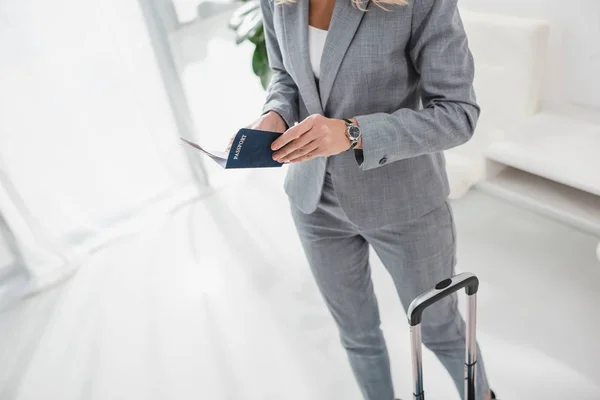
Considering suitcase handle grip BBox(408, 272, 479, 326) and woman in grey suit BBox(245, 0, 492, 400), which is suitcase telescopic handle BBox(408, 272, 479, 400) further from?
woman in grey suit BBox(245, 0, 492, 400)

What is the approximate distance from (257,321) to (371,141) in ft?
4.21

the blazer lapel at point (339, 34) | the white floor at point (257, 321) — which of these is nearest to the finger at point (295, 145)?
the blazer lapel at point (339, 34)

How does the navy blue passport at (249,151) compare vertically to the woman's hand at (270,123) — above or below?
above

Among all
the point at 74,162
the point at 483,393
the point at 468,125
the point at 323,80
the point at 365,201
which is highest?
the point at 323,80

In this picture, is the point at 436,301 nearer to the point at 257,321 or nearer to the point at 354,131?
the point at 354,131

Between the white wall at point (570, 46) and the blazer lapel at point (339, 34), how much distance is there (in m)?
1.31

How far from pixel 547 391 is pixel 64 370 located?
1.72m

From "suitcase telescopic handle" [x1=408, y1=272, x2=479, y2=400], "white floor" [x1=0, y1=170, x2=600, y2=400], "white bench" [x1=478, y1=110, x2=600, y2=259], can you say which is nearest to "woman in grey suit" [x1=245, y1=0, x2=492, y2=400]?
"suitcase telescopic handle" [x1=408, y1=272, x2=479, y2=400]

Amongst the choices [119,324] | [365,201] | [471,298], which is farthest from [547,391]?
[119,324]

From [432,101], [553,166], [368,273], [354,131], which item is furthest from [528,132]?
[354,131]

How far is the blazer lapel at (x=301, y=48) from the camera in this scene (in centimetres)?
99

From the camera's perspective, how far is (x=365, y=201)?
40.8 inches

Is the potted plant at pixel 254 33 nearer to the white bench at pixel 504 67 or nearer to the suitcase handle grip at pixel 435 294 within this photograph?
the white bench at pixel 504 67

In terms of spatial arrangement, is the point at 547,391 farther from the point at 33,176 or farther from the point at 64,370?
the point at 33,176
